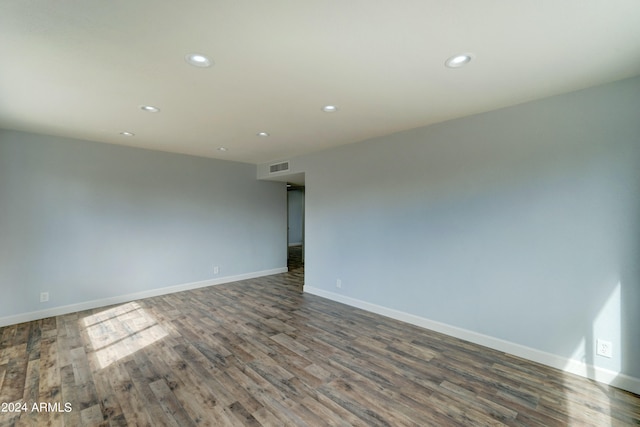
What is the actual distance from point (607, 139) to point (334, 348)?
10.2 feet

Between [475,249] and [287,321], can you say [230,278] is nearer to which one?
[287,321]

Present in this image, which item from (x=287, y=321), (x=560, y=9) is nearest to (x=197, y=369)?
(x=287, y=321)

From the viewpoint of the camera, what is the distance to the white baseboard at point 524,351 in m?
2.19

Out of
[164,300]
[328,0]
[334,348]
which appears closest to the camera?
[328,0]

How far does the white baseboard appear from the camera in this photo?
2.19 meters

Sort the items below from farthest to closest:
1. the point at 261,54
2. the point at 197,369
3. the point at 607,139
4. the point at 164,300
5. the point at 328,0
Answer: the point at 164,300, the point at 197,369, the point at 607,139, the point at 261,54, the point at 328,0

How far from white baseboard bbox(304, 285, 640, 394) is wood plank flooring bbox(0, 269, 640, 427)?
8 centimetres

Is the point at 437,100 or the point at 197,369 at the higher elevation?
the point at 437,100

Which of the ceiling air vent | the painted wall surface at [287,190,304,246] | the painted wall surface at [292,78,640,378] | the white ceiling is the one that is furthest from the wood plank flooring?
the painted wall surface at [287,190,304,246]

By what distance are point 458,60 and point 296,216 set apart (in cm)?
871

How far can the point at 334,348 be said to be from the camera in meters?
2.85

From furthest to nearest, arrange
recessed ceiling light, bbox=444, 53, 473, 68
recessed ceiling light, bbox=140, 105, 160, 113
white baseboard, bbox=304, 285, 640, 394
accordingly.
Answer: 1. recessed ceiling light, bbox=140, 105, 160, 113
2. white baseboard, bbox=304, 285, 640, 394
3. recessed ceiling light, bbox=444, 53, 473, 68

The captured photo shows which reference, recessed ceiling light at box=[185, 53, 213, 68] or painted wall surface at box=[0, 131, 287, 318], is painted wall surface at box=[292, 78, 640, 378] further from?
painted wall surface at box=[0, 131, 287, 318]

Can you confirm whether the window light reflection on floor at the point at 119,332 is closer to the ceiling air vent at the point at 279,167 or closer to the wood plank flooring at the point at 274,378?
the wood plank flooring at the point at 274,378
